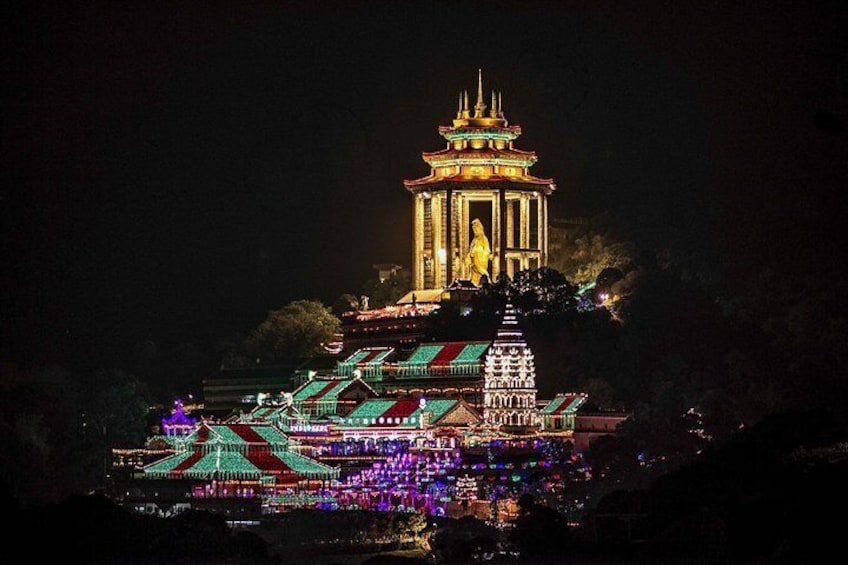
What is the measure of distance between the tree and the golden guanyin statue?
4441 mm

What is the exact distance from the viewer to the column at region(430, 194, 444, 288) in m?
101

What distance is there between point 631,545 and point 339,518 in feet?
46.8

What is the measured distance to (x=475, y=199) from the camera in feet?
330

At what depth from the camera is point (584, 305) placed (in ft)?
312

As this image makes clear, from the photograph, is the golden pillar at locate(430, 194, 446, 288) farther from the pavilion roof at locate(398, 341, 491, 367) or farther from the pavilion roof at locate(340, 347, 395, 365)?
the pavilion roof at locate(398, 341, 491, 367)

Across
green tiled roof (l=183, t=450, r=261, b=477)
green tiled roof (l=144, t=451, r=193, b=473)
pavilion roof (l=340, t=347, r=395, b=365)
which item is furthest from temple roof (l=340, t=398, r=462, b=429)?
green tiled roof (l=144, t=451, r=193, b=473)

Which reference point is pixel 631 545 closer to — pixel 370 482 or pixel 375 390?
pixel 370 482

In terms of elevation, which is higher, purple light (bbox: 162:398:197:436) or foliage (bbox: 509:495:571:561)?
purple light (bbox: 162:398:197:436)

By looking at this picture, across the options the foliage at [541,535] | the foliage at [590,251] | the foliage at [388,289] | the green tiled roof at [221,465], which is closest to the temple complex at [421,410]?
the green tiled roof at [221,465]

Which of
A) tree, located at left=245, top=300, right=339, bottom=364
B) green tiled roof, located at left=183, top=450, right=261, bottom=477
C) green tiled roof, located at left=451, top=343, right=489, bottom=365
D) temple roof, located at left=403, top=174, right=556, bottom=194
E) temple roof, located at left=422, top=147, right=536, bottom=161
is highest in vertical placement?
temple roof, located at left=422, top=147, right=536, bottom=161

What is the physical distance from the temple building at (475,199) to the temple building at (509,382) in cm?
1175

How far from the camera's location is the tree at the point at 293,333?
102 m

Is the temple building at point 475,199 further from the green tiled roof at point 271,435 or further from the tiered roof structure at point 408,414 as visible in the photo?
the green tiled roof at point 271,435

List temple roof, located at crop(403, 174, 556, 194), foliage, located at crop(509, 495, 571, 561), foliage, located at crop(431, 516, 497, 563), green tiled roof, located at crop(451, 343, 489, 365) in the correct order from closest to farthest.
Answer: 1. foliage, located at crop(509, 495, 571, 561)
2. foliage, located at crop(431, 516, 497, 563)
3. green tiled roof, located at crop(451, 343, 489, 365)
4. temple roof, located at crop(403, 174, 556, 194)
